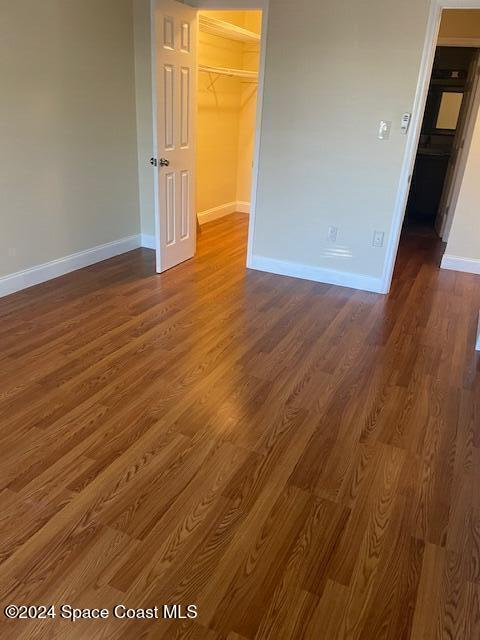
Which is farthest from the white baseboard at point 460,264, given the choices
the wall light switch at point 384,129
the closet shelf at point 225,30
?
the closet shelf at point 225,30

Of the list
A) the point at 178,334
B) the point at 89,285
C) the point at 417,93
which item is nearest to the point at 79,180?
the point at 89,285

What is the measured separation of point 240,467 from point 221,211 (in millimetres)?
4960

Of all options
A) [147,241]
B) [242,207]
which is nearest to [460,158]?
[242,207]

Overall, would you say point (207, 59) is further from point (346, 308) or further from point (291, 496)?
point (291, 496)

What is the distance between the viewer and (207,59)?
5.45 m

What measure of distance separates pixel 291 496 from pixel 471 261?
3.77 metres

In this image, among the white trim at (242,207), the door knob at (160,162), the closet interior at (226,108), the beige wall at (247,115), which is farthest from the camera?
the white trim at (242,207)

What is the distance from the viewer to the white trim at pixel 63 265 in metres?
3.75

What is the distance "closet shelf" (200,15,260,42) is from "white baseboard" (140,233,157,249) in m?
2.23

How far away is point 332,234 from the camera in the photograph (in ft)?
13.8

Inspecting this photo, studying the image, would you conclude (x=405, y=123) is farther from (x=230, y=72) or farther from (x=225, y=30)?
(x=230, y=72)

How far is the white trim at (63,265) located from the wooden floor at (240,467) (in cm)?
13

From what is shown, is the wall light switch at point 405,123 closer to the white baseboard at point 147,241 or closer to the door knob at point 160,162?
the door knob at point 160,162

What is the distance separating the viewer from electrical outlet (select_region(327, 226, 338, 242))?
417 cm
